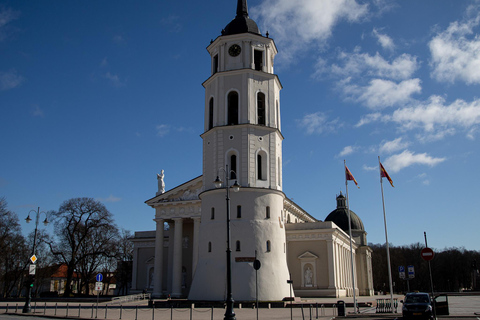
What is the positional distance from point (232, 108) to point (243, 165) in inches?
236

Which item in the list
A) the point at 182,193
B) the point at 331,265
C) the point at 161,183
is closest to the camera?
the point at 331,265

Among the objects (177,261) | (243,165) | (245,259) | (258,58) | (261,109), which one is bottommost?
(245,259)

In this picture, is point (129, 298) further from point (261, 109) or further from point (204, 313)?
point (261, 109)

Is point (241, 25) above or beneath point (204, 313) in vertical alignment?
above

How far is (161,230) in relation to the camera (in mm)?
54250

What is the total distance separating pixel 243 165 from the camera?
129ft

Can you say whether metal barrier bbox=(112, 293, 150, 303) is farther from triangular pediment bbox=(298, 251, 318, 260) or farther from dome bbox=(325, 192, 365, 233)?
dome bbox=(325, 192, 365, 233)

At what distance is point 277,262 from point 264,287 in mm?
2641

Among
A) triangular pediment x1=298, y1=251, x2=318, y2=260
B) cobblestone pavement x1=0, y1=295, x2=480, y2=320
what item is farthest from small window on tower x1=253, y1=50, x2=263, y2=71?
triangular pediment x1=298, y1=251, x2=318, y2=260

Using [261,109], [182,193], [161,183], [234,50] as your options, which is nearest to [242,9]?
[234,50]

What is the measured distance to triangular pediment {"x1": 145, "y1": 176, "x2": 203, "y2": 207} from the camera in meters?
54.2

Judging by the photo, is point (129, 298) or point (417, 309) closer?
point (417, 309)

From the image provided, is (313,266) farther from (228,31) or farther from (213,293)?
(228,31)

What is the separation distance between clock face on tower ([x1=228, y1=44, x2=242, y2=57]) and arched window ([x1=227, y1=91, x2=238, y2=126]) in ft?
12.5
